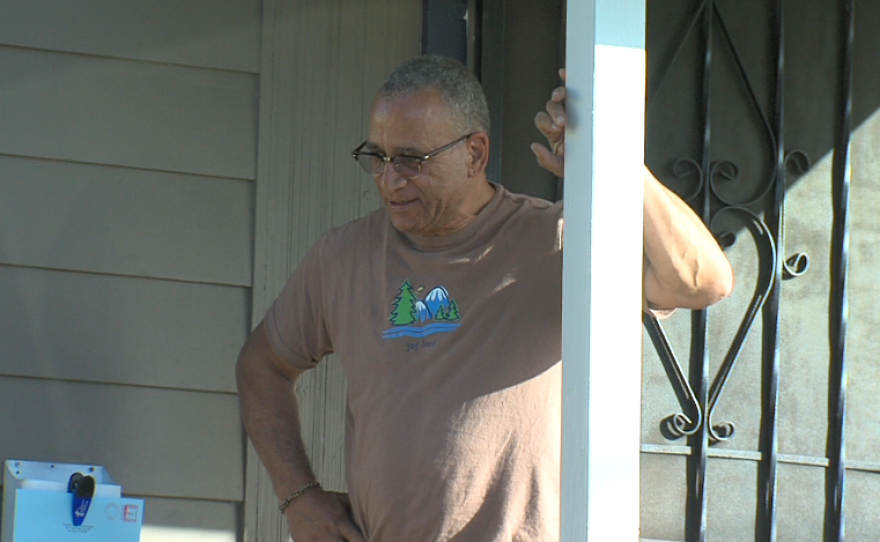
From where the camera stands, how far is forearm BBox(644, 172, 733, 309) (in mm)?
1922

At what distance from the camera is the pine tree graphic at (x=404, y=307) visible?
2427mm

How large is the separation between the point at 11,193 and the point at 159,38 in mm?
522

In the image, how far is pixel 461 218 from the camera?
8.13 ft

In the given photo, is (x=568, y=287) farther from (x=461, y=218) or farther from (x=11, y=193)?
(x=11, y=193)

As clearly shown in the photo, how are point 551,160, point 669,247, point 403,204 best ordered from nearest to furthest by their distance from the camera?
point 551,160 < point 669,247 < point 403,204

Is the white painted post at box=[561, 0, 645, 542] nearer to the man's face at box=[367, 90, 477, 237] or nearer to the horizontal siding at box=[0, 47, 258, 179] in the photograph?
the man's face at box=[367, 90, 477, 237]

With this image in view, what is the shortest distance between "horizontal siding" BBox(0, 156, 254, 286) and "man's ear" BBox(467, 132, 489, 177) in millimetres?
749

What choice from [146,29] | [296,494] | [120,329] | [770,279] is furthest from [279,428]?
[770,279]

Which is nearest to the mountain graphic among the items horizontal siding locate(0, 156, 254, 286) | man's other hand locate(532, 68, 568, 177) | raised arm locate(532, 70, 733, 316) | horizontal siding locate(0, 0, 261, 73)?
raised arm locate(532, 70, 733, 316)

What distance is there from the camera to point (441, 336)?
93.2 inches

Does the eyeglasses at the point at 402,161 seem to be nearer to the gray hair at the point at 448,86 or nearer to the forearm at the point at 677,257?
the gray hair at the point at 448,86

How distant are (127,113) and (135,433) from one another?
30.8 inches

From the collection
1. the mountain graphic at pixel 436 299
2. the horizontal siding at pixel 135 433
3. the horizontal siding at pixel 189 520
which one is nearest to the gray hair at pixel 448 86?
the mountain graphic at pixel 436 299

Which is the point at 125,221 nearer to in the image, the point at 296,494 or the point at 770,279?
the point at 296,494
